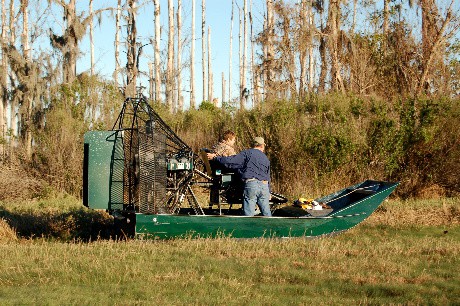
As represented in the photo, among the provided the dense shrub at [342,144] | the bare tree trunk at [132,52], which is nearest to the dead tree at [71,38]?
the dense shrub at [342,144]

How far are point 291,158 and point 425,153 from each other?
4.19m

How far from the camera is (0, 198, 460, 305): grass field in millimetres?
8336

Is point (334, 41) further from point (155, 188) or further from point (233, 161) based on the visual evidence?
point (155, 188)

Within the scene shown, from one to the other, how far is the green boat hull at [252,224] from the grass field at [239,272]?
21 centimetres

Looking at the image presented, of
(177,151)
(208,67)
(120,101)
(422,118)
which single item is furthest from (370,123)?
(208,67)

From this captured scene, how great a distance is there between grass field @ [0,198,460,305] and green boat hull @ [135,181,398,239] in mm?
206

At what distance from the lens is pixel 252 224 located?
12.9 meters

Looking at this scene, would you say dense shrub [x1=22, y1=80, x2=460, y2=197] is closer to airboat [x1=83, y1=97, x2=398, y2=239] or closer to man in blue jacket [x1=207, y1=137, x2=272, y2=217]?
man in blue jacket [x1=207, y1=137, x2=272, y2=217]

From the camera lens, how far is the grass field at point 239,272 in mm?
8336

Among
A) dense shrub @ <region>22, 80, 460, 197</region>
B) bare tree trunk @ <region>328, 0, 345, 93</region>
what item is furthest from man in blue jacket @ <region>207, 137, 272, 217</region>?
bare tree trunk @ <region>328, 0, 345, 93</region>

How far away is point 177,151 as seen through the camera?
1376cm

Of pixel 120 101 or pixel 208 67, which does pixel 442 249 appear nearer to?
pixel 120 101

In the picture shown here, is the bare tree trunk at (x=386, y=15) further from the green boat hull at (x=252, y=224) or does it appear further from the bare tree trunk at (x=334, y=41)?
the green boat hull at (x=252, y=224)

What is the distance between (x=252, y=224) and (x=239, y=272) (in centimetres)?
325
